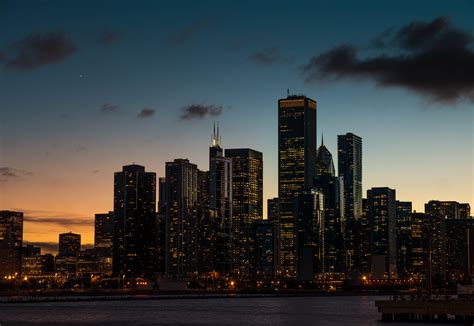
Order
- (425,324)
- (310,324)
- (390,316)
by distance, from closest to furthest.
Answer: (425,324), (390,316), (310,324)

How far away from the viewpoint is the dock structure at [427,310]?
100500 mm

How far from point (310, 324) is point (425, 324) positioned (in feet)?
117

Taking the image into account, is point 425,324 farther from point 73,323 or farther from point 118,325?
point 73,323

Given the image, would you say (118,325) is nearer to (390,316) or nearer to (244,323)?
(244,323)

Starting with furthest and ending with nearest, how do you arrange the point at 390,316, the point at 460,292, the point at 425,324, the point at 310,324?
the point at 460,292 < the point at 310,324 < the point at 390,316 < the point at 425,324

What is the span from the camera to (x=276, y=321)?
150 meters

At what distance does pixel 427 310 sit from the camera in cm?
10319

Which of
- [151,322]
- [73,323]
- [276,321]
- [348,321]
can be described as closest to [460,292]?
[348,321]

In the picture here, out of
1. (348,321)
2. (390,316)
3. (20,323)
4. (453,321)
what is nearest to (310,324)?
(348,321)

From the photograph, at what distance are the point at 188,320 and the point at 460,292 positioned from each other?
48.7 meters

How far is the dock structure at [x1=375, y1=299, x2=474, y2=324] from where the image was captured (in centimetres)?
10050

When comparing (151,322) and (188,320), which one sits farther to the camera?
(188,320)

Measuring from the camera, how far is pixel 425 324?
104312 millimetres

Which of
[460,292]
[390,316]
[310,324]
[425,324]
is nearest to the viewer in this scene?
[425,324]
